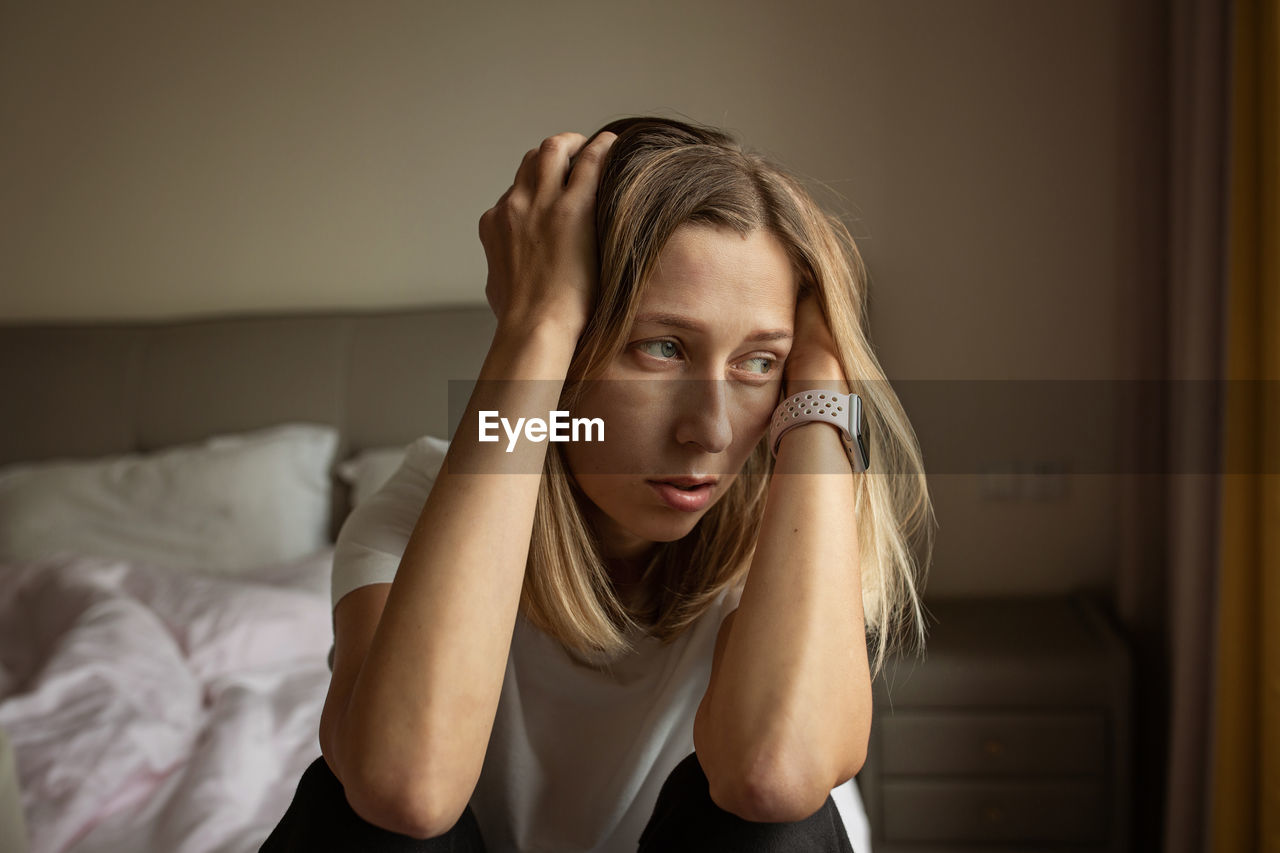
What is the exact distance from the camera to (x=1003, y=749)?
74.0 inches

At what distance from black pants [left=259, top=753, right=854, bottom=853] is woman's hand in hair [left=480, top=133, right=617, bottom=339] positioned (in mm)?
461

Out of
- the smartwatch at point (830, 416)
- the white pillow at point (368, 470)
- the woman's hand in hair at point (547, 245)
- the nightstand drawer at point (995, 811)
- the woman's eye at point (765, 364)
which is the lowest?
the nightstand drawer at point (995, 811)

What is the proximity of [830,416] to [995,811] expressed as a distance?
53.6 inches

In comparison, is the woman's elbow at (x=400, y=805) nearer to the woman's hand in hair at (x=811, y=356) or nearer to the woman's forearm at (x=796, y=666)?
the woman's forearm at (x=796, y=666)

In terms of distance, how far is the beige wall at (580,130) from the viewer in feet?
7.21

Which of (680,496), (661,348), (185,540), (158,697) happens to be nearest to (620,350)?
(661,348)

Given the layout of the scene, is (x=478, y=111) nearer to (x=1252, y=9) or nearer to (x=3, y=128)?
(x=3, y=128)

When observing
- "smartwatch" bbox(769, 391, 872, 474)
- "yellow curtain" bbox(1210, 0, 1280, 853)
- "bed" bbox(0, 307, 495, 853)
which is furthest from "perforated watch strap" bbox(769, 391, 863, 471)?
"yellow curtain" bbox(1210, 0, 1280, 853)

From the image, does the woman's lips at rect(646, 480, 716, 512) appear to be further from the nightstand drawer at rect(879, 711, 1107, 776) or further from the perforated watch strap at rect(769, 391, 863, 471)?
the nightstand drawer at rect(879, 711, 1107, 776)

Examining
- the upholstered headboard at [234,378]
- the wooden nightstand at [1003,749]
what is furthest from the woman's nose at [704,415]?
the upholstered headboard at [234,378]

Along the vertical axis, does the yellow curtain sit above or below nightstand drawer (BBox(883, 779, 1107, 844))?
above

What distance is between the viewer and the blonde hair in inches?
35.6

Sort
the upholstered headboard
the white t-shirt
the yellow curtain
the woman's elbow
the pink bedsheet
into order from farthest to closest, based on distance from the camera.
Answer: the upholstered headboard < the yellow curtain < the pink bedsheet < the white t-shirt < the woman's elbow

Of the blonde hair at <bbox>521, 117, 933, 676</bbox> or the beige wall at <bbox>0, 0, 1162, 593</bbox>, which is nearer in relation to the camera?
the blonde hair at <bbox>521, 117, 933, 676</bbox>
